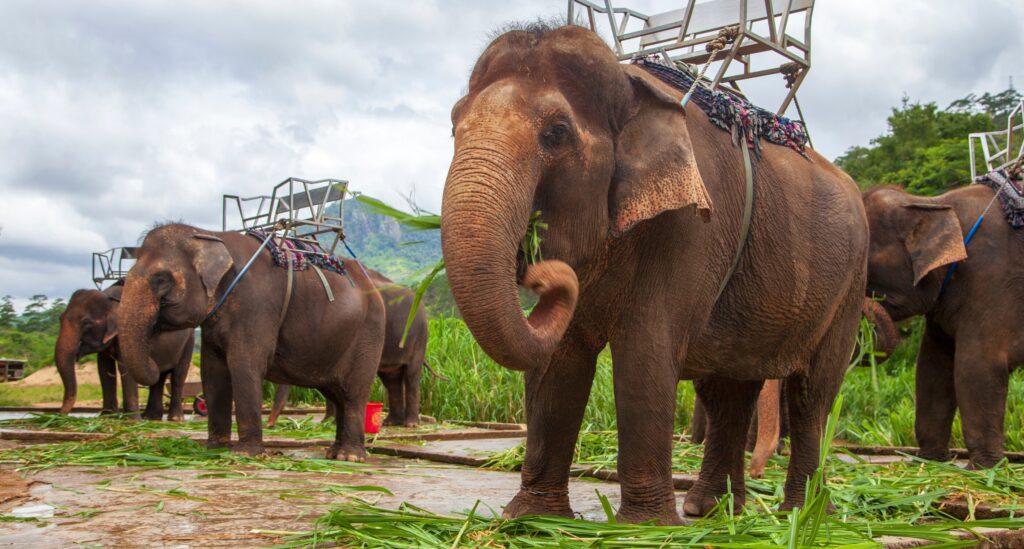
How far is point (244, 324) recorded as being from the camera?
8.07m

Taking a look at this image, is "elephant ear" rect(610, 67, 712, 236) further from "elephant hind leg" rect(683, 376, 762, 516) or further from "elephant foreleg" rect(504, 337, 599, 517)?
"elephant hind leg" rect(683, 376, 762, 516)

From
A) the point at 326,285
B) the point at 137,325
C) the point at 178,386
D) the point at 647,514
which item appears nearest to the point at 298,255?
the point at 326,285

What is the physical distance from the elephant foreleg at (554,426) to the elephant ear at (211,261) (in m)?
4.36

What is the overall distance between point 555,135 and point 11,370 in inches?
975

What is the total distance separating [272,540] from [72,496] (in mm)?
1932

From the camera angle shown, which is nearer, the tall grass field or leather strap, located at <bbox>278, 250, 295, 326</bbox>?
leather strap, located at <bbox>278, 250, 295, 326</bbox>

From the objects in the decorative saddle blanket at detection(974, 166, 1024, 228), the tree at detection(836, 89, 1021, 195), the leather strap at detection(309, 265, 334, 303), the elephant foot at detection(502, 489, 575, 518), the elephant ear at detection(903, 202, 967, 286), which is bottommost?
the elephant foot at detection(502, 489, 575, 518)

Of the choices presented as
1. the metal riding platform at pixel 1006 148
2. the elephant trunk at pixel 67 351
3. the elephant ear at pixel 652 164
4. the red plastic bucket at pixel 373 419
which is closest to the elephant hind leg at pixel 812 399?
the elephant ear at pixel 652 164

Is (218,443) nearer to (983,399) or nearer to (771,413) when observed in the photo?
(771,413)

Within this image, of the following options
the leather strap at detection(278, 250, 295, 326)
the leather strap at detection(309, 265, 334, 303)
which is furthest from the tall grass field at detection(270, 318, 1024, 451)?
the leather strap at detection(278, 250, 295, 326)

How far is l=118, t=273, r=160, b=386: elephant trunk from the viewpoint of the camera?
25.8 feet

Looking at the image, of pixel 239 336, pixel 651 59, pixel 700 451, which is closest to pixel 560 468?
pixel 651 59

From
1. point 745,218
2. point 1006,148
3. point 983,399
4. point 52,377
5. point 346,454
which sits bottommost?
point 346,454

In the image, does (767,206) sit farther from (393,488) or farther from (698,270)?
(393,488)
